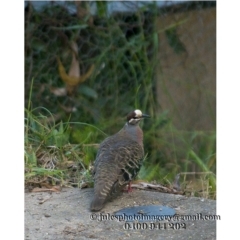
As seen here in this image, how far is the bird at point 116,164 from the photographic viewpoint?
6.66 ft

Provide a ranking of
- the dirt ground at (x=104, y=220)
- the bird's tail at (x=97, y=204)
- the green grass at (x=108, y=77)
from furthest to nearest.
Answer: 1. the green grass at (x=108, y=77)
2. the bird's tail at (x=97, y=204)
3. the dirt ground at (x=104, y=220)

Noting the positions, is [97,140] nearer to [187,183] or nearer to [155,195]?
[187,183]

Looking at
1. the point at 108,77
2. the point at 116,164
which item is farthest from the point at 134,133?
the point at 108,77

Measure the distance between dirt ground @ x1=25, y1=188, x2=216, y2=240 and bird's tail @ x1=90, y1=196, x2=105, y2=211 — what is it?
0.02 m

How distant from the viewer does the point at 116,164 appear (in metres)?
2.10

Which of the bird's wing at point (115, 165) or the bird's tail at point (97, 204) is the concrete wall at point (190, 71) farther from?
the bird's tail at point (97, 204)

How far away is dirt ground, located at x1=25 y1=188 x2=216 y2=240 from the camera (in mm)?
1873

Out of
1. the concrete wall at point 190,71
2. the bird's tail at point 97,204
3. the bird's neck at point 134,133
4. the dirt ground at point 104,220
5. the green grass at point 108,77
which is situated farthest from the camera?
the concrete wall at point 190,71

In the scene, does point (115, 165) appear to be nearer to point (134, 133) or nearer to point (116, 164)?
point (116, 164)

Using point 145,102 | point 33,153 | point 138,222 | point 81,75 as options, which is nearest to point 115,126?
point 145,102

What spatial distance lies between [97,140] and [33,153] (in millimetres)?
533

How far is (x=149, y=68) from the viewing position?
3.47 m

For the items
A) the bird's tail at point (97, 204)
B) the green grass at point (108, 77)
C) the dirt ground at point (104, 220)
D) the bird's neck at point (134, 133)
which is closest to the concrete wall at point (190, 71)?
the green grass at point (108, 77)

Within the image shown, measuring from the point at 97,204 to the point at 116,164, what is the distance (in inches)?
6.7
